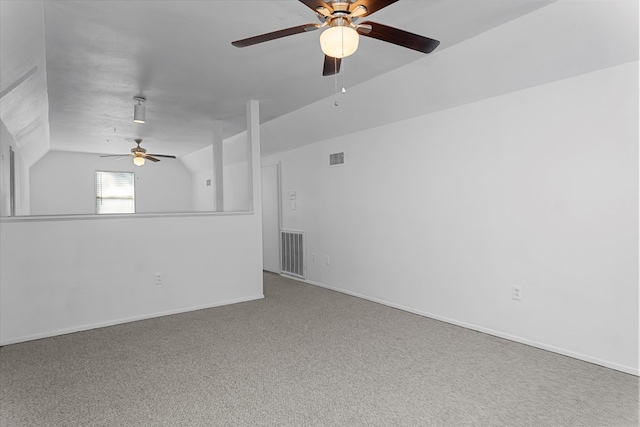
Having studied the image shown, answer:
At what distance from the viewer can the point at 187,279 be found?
430cm

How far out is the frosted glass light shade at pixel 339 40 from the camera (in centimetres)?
191

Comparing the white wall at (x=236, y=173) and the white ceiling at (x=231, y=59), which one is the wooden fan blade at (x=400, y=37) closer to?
the white ceiling at (x=231, y=59)

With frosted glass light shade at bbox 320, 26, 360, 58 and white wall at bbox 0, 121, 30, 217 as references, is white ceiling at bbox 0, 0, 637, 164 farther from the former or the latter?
frosted glass light shade at bbox 320, 26, 360, 58

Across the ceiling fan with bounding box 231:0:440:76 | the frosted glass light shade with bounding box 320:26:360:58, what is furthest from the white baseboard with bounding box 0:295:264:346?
the frosted glass light shade with bounding box 320:26:360:58

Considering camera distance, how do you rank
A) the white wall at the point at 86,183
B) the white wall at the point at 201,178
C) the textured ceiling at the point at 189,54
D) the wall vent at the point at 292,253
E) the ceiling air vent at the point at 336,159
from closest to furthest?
the textured ceiling at the point at 189,54
the ceiling air vent at the point at 336,159
the wall vent at the point at 292,253
the white wall at the point at 86,183
the white wall at the point at 201,178

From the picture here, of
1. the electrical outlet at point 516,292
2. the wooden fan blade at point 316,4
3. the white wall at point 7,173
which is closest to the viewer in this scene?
the wooden fan blade at point 316,4

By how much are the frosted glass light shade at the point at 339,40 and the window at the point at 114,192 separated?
8.16 meters

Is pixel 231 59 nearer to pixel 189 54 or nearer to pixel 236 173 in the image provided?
pixel 189 54

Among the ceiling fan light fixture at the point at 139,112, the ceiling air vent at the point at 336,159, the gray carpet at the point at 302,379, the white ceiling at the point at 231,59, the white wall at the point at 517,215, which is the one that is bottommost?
the gray carpet at the point at 302,379

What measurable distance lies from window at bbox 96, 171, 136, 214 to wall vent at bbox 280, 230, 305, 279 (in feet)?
15.5

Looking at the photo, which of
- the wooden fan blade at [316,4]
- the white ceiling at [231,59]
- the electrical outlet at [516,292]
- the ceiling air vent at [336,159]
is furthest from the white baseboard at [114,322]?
the wooden fan blade at [316,4]

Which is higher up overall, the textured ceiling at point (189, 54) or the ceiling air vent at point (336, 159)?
the textured ceiling at point (189, 54)

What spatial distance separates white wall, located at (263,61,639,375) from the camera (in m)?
2.59

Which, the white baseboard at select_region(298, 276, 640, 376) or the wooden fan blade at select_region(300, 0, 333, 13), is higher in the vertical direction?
the wooden fan blade at select_region(300, 0, 333, 13)
